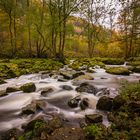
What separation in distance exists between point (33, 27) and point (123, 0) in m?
20.6

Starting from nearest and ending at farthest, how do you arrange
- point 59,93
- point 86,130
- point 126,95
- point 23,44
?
point 86,130
point 126,95
point 59,93
point 23,44

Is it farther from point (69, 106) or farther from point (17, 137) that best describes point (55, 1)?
point (17, 137)

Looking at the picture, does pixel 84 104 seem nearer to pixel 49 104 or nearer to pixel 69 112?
pixel 69 112

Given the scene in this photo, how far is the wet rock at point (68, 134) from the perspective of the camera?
6.30 metres

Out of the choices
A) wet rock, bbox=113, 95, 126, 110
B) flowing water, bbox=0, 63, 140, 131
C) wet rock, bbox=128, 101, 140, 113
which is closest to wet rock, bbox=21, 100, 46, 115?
flowing water, bbox=0, 63, 140, 131

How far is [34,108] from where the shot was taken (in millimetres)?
8531

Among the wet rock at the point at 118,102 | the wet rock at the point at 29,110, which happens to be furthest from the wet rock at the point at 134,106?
the wet rock at the point at 29,110

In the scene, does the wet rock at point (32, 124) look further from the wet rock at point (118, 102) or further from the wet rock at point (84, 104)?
the wet rock at point (118, 102)

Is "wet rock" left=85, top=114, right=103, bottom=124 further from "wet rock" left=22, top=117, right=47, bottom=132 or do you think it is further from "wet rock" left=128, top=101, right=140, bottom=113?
"wet rock" left=22, top=117, right=47, bottom=132

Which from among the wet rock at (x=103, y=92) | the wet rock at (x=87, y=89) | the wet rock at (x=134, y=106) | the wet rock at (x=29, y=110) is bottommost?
the wet rock at (x=29, y=110)

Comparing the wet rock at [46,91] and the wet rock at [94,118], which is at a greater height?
the wet rock at [46,91]

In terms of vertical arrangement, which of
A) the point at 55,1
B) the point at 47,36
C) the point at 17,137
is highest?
the point at 55,1

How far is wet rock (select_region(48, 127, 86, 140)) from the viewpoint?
6305mm

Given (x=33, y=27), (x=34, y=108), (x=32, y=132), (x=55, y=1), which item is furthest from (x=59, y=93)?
(x=33, y=27)
